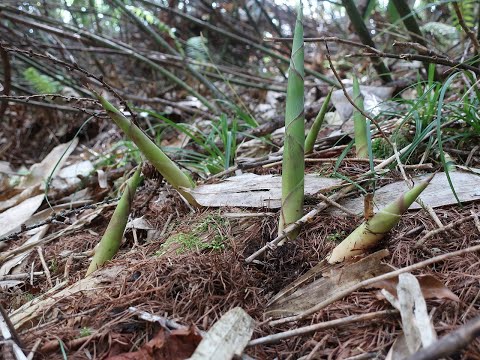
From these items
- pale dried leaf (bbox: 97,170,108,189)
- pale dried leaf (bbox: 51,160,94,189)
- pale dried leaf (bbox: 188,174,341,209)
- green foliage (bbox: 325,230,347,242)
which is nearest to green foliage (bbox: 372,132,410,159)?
pale dried leaf (bbox: 188,174,341,209)

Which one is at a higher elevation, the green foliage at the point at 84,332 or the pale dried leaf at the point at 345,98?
the pale dried leaf at the point at 345,98

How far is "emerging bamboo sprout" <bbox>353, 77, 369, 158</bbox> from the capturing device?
1.73 metres

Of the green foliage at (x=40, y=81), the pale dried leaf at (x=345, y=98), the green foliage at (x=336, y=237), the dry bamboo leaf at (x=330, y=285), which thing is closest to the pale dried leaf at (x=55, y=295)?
the dry bamboo leaf at (x=330, y=285)

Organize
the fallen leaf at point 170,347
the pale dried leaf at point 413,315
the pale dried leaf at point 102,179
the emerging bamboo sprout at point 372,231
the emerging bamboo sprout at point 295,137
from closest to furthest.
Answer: the pale dried leaf at point 413,315 < the fallen leaf at point 170,347 < the emerging bamboo sprout at point 372,231 < the emerging bamboo sprout at point 295,137 < the pale dried leaf at point 102,179

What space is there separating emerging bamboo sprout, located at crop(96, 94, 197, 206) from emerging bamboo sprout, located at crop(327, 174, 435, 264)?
64 centimetres

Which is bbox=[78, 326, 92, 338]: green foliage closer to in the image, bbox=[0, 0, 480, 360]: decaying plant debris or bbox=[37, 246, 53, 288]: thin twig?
bbox=[0, 0, 480, 360]: decaying plant debris

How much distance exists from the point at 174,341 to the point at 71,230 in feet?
3.63

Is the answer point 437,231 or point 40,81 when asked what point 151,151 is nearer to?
point 437,231

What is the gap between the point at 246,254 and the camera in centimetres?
Answer: 133

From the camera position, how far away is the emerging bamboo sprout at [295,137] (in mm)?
1331

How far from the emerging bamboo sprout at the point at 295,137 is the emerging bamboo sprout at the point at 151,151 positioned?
440mm

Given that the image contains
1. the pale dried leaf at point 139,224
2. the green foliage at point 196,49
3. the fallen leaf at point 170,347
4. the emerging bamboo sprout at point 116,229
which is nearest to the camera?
the fallen leaf at point 170,347

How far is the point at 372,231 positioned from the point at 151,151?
80 centimetres

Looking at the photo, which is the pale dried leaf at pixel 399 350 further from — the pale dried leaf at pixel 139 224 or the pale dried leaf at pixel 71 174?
the pale dried leaf at pixel 71 174
